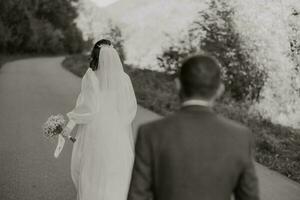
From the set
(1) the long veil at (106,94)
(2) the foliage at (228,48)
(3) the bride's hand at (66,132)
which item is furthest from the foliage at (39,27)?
(1) the long veil at (106,94)

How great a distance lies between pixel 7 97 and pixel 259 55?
10721mm

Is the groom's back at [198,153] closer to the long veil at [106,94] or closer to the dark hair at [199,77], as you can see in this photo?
the dark hair at [199,77]

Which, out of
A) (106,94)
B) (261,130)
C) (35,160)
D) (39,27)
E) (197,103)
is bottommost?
(261,130)

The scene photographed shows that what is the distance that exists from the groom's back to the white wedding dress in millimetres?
3074

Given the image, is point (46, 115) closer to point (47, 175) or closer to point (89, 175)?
point (47, 175)

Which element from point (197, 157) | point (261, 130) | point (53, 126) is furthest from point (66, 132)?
point (261, 130)

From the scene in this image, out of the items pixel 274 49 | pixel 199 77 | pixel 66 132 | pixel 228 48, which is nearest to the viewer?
pixel 199 77

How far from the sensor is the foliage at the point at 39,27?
4327cm

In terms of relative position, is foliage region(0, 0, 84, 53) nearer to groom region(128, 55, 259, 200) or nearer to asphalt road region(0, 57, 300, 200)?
asphalt road region(0, 57, 300, 200)

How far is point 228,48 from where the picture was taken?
24.9 meters

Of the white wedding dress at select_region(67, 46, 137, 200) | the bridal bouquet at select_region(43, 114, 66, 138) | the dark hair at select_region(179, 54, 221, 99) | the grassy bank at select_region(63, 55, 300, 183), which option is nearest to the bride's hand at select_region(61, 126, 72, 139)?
the bridal bouquet at select_region(43, 114, 66, 138)

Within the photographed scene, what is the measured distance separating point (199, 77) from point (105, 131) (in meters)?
3.25

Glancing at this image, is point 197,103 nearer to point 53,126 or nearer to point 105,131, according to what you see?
point 105,131

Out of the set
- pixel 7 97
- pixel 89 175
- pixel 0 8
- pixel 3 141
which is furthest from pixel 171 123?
pixel 0 8
